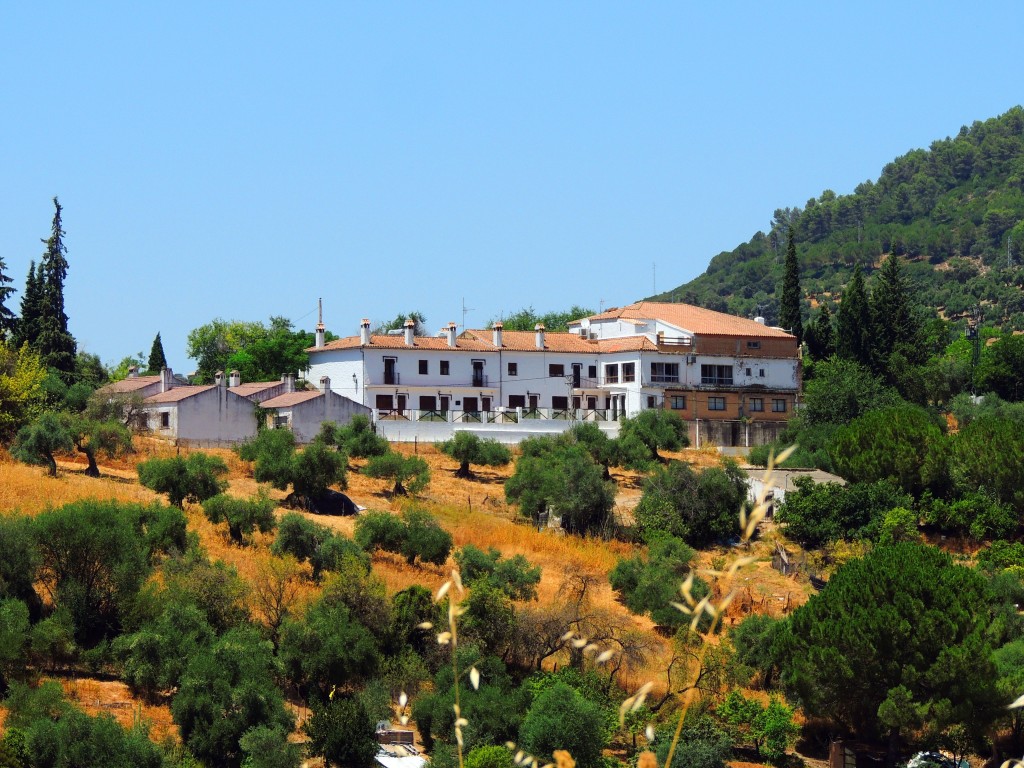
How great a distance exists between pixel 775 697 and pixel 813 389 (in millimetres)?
36600

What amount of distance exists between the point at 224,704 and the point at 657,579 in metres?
17.6

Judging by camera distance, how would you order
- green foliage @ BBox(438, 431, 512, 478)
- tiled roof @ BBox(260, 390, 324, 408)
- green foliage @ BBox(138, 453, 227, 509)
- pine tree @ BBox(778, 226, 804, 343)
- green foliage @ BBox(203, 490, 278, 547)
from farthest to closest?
pine tree @ BBox(778, 226, 804, 343)
tiled roof @ BBox(260, 390, 324, 408)
green foliage @ BBox(438, 431, 512, 478)
green foliage @ BBox(138, 453, 227, 509)
green foliage @ BBox(203, 490, 278, 547)

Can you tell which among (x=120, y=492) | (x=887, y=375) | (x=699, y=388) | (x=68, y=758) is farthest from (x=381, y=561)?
(x=887, y=375)

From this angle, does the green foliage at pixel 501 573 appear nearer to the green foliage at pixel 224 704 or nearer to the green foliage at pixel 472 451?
the green foliage at pixel 224 704

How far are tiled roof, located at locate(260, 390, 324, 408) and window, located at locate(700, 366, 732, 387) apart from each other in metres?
20.1

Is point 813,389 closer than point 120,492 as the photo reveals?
No

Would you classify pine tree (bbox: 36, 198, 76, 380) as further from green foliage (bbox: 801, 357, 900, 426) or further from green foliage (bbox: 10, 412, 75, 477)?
green foliage (bbox: 801, 357, 900, 426)

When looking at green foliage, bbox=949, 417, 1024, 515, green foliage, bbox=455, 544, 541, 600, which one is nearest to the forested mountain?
green foliage, bbox=949, 417, 1024, 515

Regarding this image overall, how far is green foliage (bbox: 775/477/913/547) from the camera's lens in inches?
1998

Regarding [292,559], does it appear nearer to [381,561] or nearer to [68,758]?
[381,561]

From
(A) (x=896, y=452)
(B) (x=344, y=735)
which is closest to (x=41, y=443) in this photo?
(B) (x=344, y=735)

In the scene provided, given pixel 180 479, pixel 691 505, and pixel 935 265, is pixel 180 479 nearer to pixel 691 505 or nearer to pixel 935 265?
pixel 691 505

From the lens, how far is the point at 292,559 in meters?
37.6

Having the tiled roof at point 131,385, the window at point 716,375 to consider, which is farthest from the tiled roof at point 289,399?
the window at point 716,375
